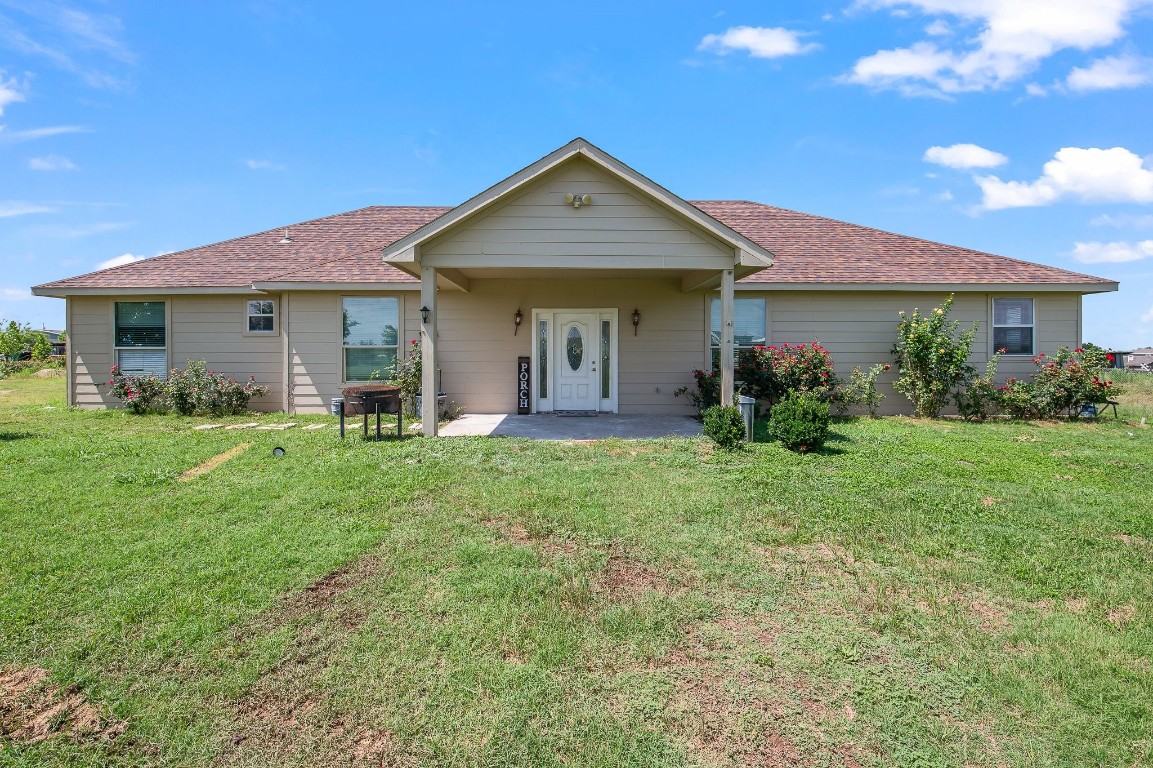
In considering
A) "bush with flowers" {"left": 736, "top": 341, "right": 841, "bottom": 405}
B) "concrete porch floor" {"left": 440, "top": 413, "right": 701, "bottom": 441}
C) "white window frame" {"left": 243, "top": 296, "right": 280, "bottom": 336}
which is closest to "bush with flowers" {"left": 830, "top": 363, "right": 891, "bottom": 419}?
"bush with flowers" {"left": 736, "top": 341, "right": 841, "bottom": 405}

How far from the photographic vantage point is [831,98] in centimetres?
1184

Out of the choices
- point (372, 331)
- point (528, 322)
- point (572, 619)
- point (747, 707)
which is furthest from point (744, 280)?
point (747, 707)

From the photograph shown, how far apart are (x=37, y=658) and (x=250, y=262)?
37.3 ft

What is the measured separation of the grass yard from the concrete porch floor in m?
2.60

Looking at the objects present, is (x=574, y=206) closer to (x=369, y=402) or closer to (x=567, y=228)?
(x=567, y=228)

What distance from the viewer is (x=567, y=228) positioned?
26.9 feet

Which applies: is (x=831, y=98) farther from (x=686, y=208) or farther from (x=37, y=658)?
(x=37, y=658)

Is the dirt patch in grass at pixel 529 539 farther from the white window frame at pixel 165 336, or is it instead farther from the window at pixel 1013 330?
the window at pixel 1013 330

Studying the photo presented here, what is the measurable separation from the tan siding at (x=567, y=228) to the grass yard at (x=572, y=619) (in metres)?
3.51

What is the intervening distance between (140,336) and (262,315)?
2.85 metres

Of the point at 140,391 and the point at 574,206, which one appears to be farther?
the point at 140,391

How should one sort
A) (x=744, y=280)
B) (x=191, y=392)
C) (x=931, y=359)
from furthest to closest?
(x=744, y=280)
(x=191, y=392)
(x=931, y=359)

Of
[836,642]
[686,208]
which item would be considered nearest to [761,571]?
[836,642]

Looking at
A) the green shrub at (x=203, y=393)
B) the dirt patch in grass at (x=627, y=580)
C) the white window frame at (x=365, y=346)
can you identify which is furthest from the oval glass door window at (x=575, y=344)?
the dirt patch in grass at (x=627, y=580)
